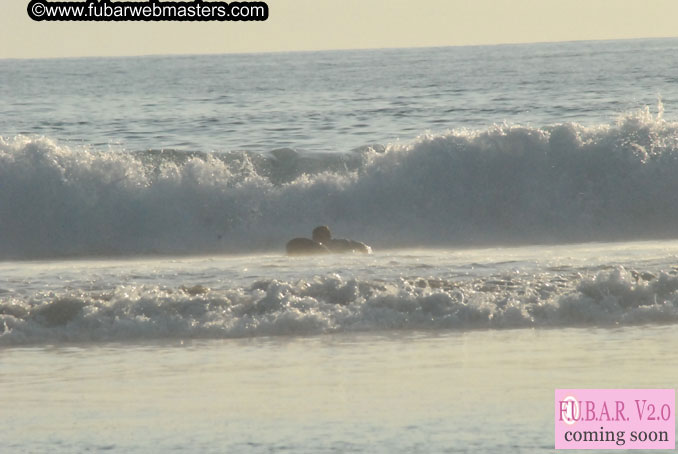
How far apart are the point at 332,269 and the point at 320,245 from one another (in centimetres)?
251

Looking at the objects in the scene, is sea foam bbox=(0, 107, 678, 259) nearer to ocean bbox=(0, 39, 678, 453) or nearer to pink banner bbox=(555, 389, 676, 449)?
ocean bbox=(0, 39, 678, 453)

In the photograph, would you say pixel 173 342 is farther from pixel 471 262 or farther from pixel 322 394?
pixel 471 262

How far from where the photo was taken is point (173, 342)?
1048 cm

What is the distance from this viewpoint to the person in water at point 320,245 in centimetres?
1573

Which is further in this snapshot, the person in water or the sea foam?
the sea foam

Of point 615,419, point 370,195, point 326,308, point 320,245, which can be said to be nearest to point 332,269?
point 326,308

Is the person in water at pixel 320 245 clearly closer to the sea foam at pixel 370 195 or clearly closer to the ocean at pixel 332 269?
the ocean at pixel 332 269

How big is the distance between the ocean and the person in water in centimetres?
50

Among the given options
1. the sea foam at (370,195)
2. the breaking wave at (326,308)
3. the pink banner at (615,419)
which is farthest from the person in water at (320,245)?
the pink banner at (615,419)

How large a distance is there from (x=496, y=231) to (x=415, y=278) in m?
7.98

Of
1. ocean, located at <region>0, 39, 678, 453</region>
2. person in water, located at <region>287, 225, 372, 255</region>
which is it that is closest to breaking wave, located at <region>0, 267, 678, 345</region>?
ocean, located at <region>0, 39, 678, 453</region>

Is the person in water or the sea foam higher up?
the sea foam

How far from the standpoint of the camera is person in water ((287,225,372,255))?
15.7 m

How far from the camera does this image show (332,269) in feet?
43.5
